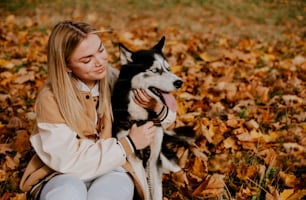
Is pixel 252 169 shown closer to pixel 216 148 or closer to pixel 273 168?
pixel 273 168

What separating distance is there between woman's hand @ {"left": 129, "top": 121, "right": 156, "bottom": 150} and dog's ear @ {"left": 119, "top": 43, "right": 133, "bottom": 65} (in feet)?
1.40

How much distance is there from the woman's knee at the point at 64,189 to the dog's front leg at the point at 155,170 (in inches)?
21.7

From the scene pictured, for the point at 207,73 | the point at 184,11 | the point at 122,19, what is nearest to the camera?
the point at 207,73

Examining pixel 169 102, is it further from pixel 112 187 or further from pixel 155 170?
pixel 112 187

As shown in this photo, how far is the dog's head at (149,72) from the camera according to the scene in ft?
7.66

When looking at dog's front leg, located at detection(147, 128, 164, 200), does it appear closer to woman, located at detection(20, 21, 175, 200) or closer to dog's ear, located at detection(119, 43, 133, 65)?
woman, located at detection(20, 21, 175, 200)

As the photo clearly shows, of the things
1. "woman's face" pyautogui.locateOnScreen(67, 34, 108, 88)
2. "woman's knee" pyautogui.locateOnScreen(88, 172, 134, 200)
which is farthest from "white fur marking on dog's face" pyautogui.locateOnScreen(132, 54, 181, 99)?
"woman's knee" pyautogui.locateOnScreen(88, 172, 134, 200)

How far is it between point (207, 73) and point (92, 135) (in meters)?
A: 2.28

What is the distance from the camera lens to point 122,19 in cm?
820

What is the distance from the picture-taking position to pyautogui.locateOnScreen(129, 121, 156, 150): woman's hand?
92.5 inches

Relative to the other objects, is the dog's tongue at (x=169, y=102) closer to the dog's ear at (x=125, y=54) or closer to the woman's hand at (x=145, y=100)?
the woman's hand at (x=145, y=100)

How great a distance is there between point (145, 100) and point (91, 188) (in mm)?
646

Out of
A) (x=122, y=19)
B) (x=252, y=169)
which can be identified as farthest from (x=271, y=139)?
(x=122, y=19)

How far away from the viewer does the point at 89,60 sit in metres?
2.27
